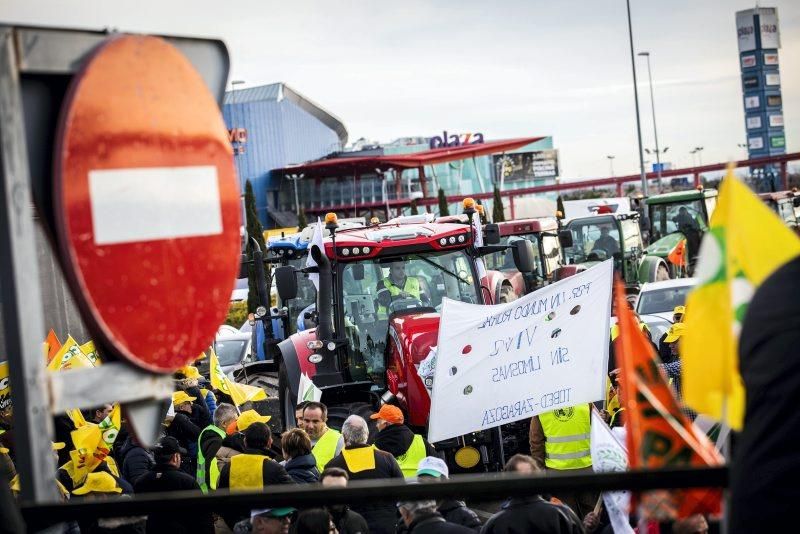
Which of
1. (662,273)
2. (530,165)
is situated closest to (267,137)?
Result: (530,165)

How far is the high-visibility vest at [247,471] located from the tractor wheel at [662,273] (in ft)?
64.4

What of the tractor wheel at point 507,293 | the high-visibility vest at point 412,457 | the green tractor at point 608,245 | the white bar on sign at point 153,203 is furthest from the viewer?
the green tractor at point 608,245

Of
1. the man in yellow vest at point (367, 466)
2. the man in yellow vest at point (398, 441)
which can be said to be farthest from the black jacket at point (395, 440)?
the man in yellow vest at point (367, 466)

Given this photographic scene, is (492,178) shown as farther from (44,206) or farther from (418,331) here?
(44,206)

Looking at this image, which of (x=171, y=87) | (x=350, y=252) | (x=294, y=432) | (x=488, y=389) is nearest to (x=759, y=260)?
(x=171, y=87)

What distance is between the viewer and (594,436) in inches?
236

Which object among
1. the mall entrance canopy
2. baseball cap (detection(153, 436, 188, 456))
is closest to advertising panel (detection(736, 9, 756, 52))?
the mall entrance canopy

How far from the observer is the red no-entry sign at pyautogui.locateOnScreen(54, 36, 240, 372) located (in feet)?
6.56

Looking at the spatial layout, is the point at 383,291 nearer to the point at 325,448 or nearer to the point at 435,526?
the point at 325,448

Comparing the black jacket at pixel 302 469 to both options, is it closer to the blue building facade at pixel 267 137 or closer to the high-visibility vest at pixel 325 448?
the high-visibility vest at pixel 325 448

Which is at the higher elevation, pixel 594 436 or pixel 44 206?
pixel 44 206

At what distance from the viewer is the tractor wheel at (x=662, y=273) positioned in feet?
83.8

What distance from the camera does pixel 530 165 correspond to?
126 metres

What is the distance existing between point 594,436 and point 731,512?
4.18m
